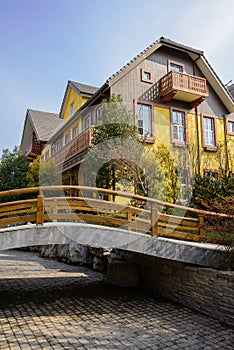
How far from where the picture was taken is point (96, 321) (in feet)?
18.0

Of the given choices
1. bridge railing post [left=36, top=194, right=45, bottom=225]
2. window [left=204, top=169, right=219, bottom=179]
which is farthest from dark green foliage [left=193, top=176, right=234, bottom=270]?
bridge railing post [left=36, top=194, right=45, bottom=225]

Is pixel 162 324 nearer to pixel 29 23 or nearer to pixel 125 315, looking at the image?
pixel 125 315

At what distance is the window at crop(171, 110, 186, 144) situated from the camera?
605 inches

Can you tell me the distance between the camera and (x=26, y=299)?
6879mm

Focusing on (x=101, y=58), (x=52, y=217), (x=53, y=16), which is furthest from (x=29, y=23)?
(x=52, y=217)

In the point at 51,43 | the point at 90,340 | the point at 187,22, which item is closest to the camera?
the point at 90,340

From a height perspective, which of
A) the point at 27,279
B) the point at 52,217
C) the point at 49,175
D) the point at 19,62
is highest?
the point at 19,62

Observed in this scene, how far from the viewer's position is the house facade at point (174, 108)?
47.2 ft

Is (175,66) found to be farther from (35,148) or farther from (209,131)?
(35,148)

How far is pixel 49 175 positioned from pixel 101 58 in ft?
26.4

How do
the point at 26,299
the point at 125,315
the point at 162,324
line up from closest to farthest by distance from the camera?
1. the point at 162,324
2. the point at 125,315
3. the point at 26,299

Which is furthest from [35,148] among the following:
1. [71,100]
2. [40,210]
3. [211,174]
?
[40,210]

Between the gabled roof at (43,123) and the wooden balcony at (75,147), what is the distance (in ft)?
17.7

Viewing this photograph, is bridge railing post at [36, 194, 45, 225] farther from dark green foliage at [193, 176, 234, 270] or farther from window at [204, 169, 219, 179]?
window at [204, 169, 219, 179]
